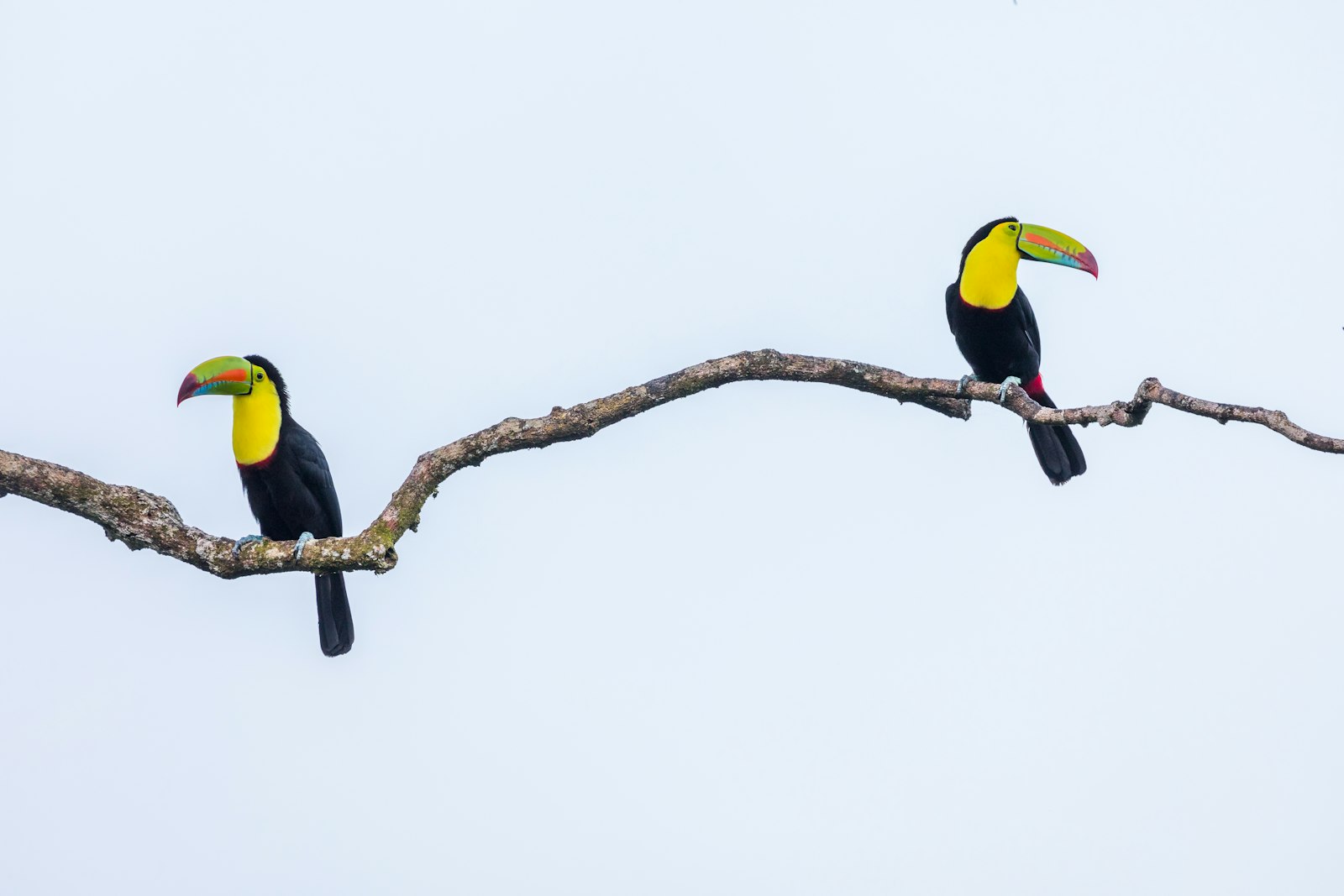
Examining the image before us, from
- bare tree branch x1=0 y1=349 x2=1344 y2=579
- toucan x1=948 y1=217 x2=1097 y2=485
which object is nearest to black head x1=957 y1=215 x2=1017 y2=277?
toucan x1=948 y1=217 x2=1097 y2=485

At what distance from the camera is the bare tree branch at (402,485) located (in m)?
4.69

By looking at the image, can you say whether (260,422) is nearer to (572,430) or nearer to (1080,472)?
(572,430)

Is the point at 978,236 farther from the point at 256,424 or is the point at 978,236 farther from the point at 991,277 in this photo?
the point at 256,424

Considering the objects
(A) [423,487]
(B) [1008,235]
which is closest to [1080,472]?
(B) [1008,235]

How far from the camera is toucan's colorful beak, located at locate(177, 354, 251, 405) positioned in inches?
253

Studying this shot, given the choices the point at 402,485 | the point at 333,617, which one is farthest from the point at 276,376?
the point at 402,485

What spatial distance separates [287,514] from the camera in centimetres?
689

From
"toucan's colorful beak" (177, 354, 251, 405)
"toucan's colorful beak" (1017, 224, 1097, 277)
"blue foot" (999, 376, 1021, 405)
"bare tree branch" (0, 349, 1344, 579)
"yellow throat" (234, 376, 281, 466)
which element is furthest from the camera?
"toucan's colorful beak" (1017, 224, 1097, 277)

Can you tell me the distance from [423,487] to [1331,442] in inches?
125

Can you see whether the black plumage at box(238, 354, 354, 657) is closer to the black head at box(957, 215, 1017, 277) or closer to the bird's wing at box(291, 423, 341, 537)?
the bird's wing at box(291, 423, 341, 537)

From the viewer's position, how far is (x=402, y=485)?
4.91 meters

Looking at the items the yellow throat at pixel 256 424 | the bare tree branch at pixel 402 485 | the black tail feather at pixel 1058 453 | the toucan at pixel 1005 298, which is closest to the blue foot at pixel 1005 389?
the bare tree branch at pixel 402 485

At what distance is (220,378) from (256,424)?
348 millimetres

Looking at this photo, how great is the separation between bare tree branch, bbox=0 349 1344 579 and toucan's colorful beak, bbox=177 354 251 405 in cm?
165
